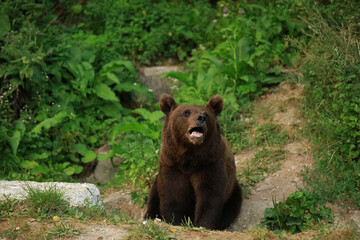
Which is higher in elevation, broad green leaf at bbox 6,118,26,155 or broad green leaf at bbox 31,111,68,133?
broad green leaf at bbox 31,111,68,133

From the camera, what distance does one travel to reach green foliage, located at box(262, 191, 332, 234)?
21.5 ft

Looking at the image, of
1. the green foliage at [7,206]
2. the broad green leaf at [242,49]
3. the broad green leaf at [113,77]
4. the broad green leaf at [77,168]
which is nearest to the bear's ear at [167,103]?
the green foliage at [7,206]

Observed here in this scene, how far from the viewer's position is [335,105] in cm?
726

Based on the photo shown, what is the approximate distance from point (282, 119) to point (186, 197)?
3009mm

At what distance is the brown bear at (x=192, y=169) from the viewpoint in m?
6.28

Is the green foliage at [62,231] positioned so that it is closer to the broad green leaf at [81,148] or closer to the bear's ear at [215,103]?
the bear's ear at [215,103]

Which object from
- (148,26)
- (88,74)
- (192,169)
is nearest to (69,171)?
(88,74)

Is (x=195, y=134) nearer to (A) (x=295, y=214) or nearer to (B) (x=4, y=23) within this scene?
(A) (x=295, y=214)

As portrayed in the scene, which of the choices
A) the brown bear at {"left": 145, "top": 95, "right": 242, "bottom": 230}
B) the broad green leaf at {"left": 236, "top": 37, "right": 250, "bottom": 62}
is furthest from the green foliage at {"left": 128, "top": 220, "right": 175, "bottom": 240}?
the broad green leaf at {"left": 236, "top": 37, "right": 250, "bottom": 62}

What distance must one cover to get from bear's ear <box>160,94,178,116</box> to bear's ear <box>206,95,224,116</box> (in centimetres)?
44

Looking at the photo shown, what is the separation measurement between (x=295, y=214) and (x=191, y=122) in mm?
1772

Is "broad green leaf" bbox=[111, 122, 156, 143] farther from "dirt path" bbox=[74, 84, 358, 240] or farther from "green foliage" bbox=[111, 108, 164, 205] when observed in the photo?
"dirt path" bbox=[74, 84, 358, 240]

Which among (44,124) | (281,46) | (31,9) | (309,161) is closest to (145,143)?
(44,124)

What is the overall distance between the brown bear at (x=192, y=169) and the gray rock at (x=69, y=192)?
2.99 feet
